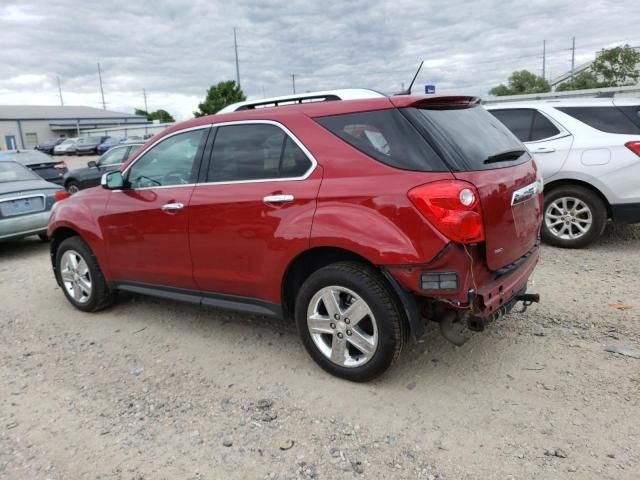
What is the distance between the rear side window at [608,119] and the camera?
232 inches

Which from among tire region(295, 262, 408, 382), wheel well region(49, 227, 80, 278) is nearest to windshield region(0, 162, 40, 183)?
wheel well region(49, 227, 80, 278)

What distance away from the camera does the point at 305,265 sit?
140 inches

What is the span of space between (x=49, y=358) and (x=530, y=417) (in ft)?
11.7

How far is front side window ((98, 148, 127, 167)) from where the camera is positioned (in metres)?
14.0

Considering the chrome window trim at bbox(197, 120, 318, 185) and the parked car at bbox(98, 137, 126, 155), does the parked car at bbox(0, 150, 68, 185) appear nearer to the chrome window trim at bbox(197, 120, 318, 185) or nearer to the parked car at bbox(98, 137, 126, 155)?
the chrome window trim at bbox(197, 120, 318, 185)

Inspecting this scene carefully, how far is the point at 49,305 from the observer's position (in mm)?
5406

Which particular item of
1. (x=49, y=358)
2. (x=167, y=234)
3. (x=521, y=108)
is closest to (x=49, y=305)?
(x=49, y=358)

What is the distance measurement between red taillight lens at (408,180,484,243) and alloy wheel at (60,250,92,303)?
3.49 metres

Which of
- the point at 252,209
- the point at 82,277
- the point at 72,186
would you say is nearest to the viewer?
the point at 252,209

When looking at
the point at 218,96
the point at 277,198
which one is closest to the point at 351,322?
the point at 277,198

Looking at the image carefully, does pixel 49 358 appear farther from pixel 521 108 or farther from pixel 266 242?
pixel 521 108

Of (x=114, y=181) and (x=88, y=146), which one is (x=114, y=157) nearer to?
(x=114, y=181)

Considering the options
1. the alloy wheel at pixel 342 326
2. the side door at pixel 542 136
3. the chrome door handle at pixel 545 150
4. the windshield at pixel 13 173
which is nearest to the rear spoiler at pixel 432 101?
the alloy wheel at pixel 342 326

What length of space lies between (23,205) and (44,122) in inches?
2707
